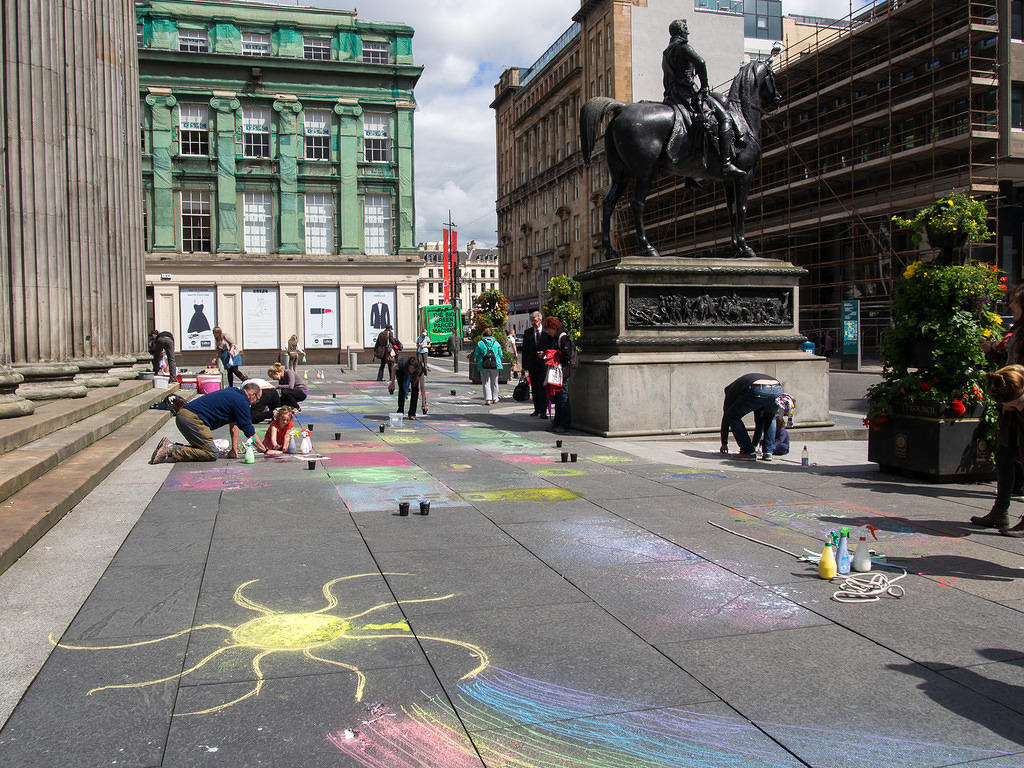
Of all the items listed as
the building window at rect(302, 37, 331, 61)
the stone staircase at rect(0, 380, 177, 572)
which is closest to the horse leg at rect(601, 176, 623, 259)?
the stone staircase at rect(0, 380, 177, 572)

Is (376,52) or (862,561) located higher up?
(376,52)

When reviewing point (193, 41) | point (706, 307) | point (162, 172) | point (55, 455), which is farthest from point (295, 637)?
point (193, 41)

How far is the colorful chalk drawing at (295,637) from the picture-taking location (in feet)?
12.9

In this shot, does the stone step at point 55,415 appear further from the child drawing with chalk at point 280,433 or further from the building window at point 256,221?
the building window at point 256,221

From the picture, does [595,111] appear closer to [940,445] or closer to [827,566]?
[940,445]

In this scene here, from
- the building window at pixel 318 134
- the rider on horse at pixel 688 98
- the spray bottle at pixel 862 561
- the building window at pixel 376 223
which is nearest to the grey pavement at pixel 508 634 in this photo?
the spray bottle at pixel 862 561

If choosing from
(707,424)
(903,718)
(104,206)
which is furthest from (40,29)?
(903,718)

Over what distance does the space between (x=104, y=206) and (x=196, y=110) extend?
27.4 m

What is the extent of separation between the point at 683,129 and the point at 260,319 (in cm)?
3516

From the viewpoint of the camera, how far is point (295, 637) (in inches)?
172

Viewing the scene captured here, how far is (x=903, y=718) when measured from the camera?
11.4 ft

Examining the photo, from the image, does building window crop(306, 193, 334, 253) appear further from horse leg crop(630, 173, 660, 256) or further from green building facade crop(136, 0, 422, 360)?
horse leg crop(630, 173, 660, 256)

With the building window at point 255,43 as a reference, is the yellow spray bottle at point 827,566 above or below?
below

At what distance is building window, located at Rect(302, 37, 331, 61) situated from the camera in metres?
45.8
